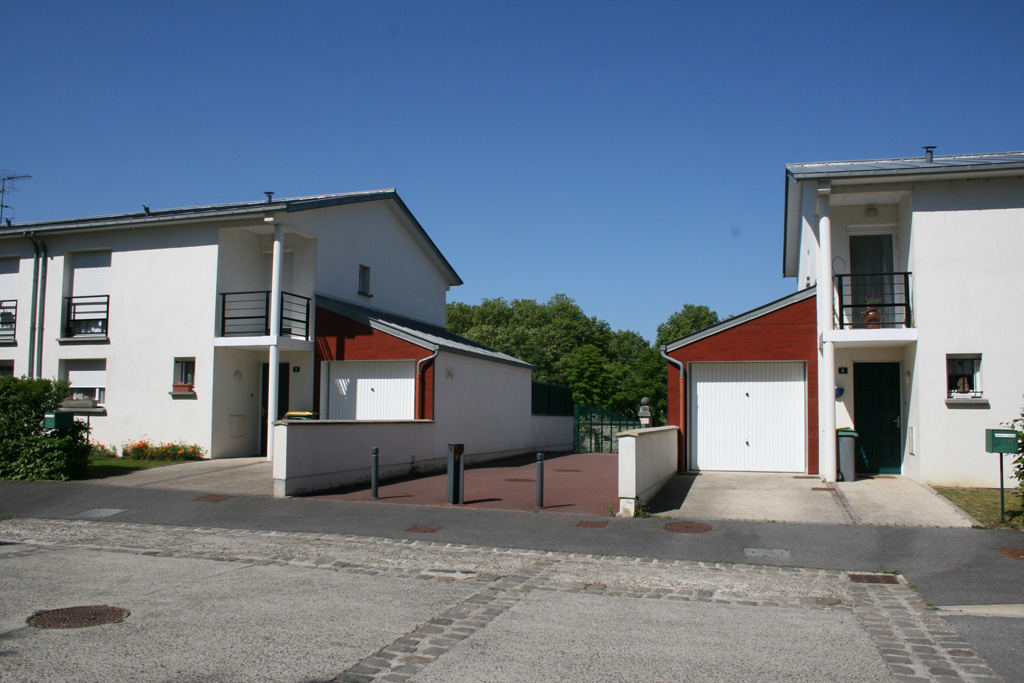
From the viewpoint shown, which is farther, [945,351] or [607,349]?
[607,349]

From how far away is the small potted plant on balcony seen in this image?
49.7 ft

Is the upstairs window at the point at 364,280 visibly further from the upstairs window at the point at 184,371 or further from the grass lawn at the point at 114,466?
the grass lawn at the point at 114,466

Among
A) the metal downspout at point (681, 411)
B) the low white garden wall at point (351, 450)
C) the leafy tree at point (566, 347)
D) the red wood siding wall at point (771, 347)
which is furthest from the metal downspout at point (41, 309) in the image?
the leafy tree at point (566, 347)

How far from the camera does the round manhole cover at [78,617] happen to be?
578 cm

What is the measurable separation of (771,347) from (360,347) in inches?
→ 370

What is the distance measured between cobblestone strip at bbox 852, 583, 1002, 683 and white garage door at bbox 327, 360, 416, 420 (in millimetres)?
12372

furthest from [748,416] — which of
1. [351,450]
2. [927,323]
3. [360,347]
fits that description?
[360,347]

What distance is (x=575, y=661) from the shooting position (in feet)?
16.7

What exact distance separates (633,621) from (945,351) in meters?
10.7

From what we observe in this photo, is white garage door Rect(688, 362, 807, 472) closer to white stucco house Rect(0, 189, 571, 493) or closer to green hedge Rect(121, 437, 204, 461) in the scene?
white stucco house Rect(0, 189, 571, 493)

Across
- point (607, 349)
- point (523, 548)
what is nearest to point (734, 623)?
point (523, 548)

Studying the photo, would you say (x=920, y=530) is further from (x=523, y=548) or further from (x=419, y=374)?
(x=419, y=374)

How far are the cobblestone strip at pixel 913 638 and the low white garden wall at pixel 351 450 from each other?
8.74m

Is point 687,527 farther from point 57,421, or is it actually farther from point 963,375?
point 57,421
